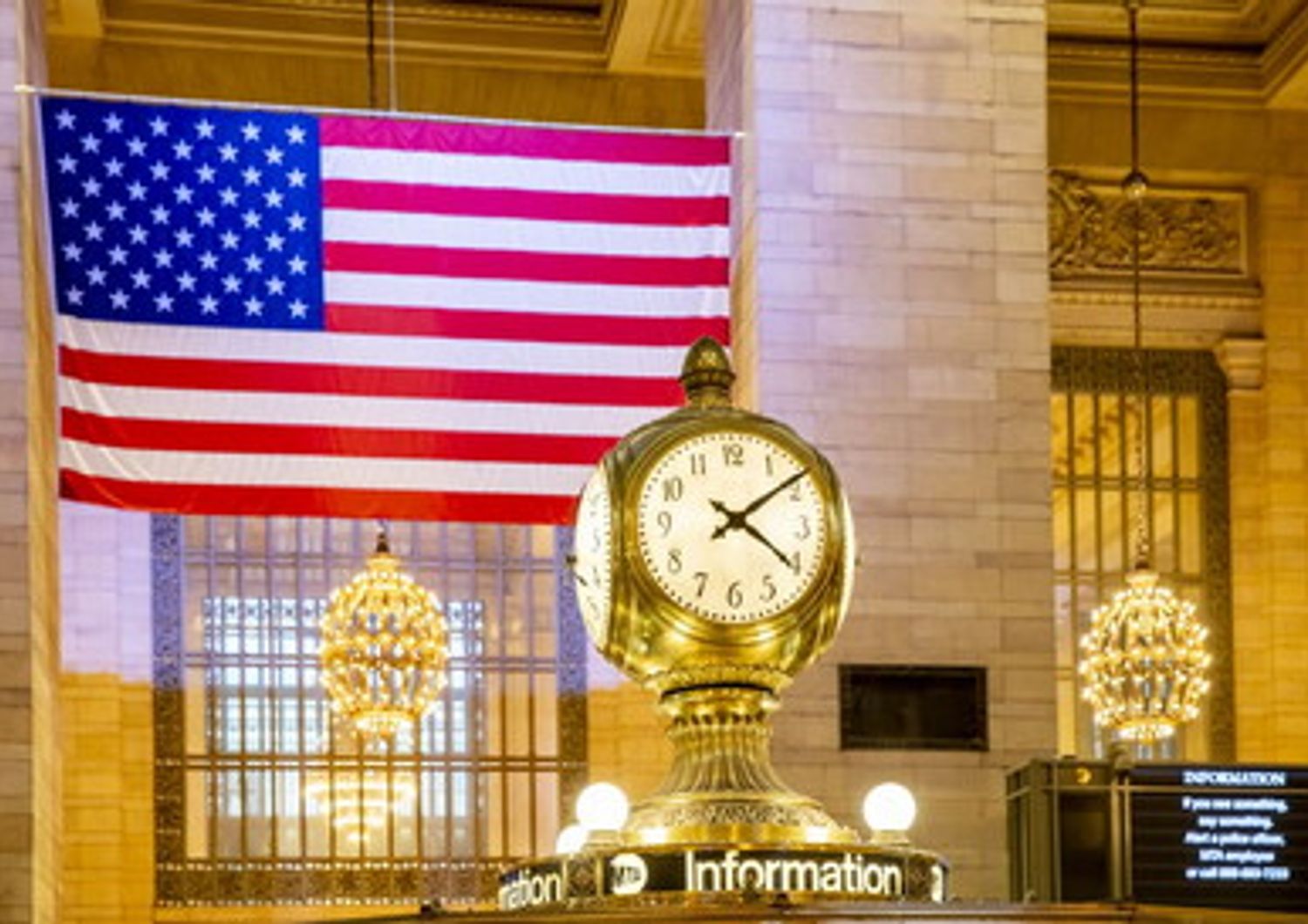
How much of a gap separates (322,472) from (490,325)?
93 cm

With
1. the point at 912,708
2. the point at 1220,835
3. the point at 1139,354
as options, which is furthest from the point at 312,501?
the point at 1139,354

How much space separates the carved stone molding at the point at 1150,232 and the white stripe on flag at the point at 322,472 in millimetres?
8616

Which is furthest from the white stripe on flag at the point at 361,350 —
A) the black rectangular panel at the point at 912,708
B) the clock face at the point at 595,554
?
the clock face at the point at 595,554

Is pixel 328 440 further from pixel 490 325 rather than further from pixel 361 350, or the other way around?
pixel 490 325

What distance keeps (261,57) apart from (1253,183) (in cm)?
675

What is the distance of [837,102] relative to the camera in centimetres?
1265

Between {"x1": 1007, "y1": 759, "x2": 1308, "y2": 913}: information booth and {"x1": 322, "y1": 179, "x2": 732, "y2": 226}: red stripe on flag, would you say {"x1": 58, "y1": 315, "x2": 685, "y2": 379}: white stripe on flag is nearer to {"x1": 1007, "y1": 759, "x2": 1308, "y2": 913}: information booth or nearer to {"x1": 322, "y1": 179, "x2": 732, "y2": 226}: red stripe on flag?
{"x1": 322, "y1": 179, "x2": 732, "y2": 226}: red stripe on flag

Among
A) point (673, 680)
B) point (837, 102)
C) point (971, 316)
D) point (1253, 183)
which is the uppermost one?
point (1253, 183)

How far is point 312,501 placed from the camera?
38.0 ft

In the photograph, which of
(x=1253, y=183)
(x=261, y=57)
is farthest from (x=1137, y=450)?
(x=261, y=57)

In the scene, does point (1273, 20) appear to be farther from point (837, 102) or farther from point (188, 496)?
point (188, 496)

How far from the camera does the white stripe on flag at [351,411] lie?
11.6m

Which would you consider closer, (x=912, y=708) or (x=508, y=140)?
(x=508, y=140)

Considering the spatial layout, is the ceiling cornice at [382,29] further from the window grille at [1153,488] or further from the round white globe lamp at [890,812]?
the round white globe lamp at [890,812]
